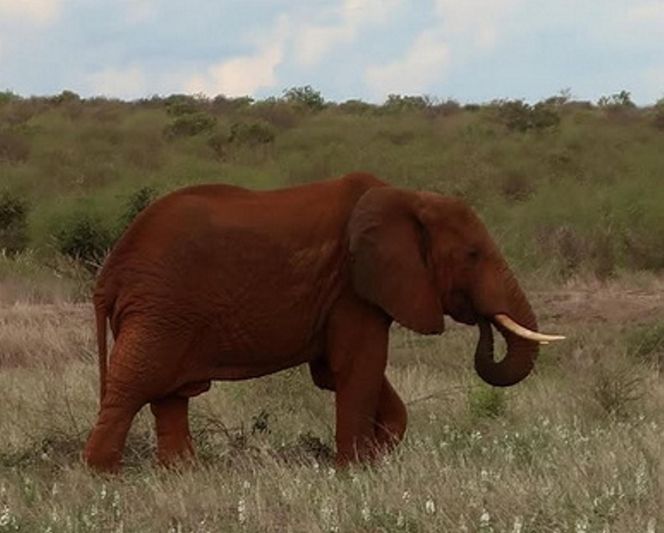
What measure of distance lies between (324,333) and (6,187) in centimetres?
2227

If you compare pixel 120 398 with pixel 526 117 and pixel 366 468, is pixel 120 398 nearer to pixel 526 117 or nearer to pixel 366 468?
pixel 366 468

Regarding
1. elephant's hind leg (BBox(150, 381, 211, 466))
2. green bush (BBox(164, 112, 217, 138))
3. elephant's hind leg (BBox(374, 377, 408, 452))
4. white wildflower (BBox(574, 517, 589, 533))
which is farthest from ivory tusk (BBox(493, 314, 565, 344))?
green bush (BBox(164, 112, 217, 138))

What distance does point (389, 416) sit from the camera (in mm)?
7727

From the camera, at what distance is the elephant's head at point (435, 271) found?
283 inches

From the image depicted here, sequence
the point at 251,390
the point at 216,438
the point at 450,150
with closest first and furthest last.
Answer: the point at 216,438 < the point at 251,390 < the point at 450,150

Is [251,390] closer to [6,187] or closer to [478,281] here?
[478,281]

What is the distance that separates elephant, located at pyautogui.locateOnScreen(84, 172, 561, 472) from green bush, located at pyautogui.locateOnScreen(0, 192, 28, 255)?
16.7 meters

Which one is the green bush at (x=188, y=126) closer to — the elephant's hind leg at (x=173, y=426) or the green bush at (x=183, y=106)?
the green bush at (x=183, y=106)

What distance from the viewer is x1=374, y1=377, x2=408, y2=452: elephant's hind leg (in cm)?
761

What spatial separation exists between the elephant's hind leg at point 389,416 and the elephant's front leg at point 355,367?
26cm

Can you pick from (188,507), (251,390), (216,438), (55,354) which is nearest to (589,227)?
(55,354)

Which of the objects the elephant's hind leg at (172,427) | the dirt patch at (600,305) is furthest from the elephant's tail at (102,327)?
the dirt patch at (600,305)

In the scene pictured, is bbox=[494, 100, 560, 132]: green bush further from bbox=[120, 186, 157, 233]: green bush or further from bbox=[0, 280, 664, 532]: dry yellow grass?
bbox=[0, 280, 664, 532]: dry yellow grass

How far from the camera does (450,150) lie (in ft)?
112
